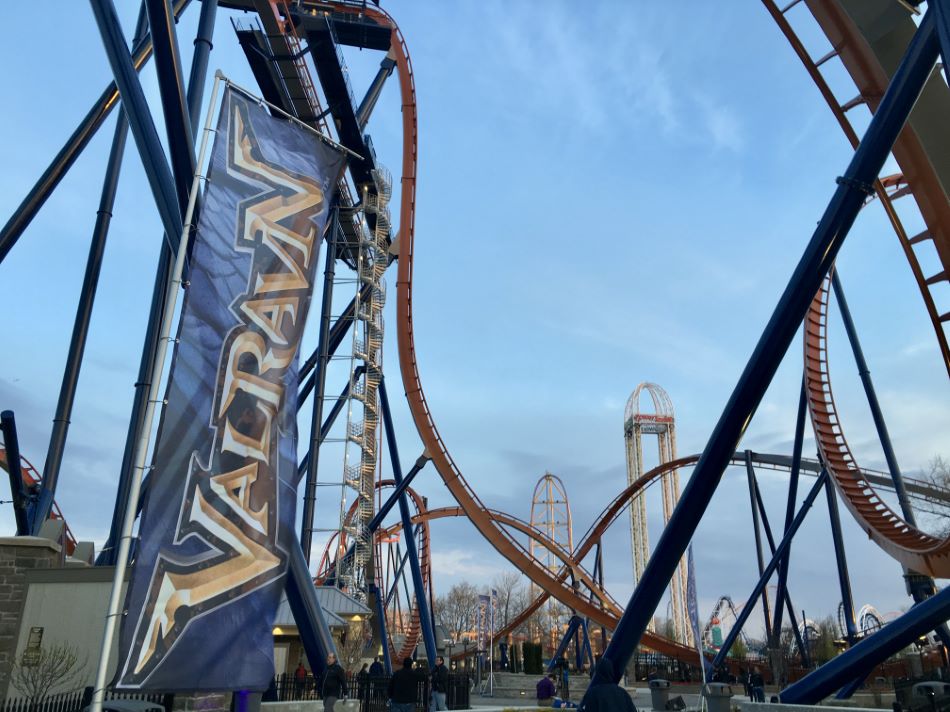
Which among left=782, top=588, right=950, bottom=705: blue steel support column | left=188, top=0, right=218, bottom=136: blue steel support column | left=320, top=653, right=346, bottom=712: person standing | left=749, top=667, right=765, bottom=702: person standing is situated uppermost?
left=188, top=0, right=218, bottom=136: blue steel support column

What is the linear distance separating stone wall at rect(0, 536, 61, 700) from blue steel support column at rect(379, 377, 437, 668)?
330 inches

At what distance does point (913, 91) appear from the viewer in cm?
593

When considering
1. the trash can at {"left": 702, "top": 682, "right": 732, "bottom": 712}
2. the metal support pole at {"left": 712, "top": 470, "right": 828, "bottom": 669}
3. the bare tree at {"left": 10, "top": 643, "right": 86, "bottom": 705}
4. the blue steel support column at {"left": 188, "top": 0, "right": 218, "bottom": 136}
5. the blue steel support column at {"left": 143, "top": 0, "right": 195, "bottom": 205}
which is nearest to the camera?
the blue steel support column at {"left": 143, "top": 0, "right": 195, "bottom": 205}

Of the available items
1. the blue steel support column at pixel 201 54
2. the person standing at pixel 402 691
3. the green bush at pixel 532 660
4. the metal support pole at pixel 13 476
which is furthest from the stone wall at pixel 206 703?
the green bush at pixel 532 660

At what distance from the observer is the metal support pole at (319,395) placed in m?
15.5

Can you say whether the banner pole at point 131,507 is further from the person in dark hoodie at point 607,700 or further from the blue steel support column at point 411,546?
the blue steel support column at point 411,546

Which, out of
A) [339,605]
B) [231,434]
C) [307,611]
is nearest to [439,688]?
[339,605]

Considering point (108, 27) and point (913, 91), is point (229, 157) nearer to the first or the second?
point (108, 27)

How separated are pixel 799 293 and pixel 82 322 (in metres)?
9.99

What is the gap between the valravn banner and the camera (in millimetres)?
4219

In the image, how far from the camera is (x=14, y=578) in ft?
30.8

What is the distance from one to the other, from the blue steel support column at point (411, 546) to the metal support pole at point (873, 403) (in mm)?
10197

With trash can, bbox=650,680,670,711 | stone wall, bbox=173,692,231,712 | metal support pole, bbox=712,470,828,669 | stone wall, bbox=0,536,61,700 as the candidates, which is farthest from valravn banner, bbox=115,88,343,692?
metal support pole, bbox=712,470,828,669

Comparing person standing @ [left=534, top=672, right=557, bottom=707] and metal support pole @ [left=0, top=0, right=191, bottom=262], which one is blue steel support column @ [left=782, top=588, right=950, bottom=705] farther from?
metal support pole @ [left=0, top=0, right=191, bottom=262]
